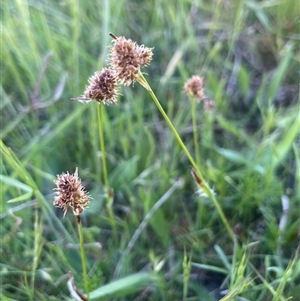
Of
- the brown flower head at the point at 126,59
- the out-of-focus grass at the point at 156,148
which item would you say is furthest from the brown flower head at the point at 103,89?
the out-of-focus grass at the point at 156,148

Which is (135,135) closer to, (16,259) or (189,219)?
(189,219)

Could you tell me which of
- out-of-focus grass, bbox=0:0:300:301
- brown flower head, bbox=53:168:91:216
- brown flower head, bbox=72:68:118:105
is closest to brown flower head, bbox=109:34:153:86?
brown flower head, bbox=72:68:118:105

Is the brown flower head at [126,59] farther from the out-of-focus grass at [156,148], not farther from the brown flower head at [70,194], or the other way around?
the out-of-focus grass at [156,148]

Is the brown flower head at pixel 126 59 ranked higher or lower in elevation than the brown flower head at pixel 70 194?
higher

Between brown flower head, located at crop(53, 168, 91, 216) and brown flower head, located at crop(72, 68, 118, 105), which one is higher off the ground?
brown flower head, located at crop(72, 68, 118, 105)

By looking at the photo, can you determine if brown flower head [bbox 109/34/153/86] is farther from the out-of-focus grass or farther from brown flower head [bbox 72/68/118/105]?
the out-of-focus grass

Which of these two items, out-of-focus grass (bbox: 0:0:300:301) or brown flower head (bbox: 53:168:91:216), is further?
out-of-focus grass (bbox: 0:0:300:301)
